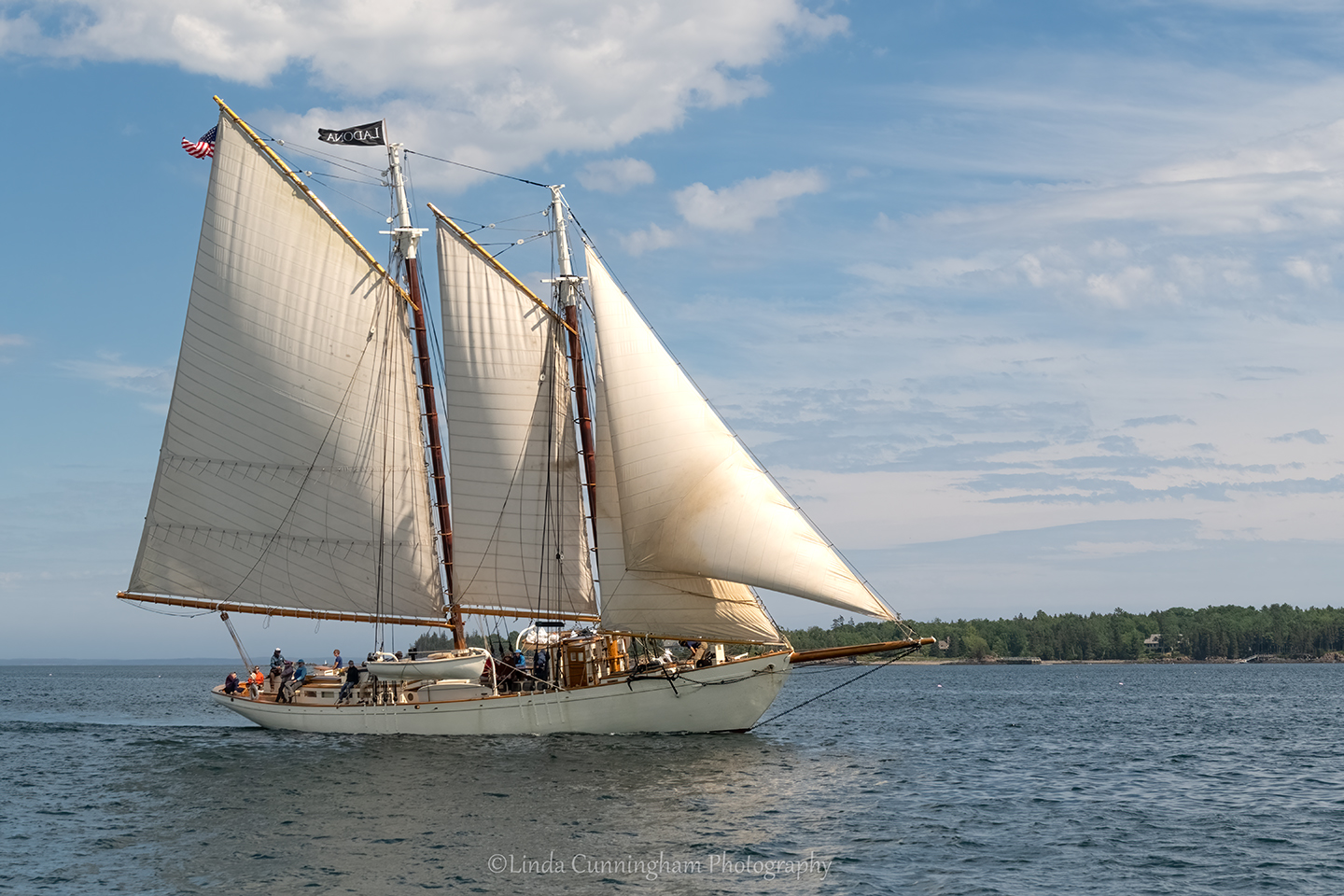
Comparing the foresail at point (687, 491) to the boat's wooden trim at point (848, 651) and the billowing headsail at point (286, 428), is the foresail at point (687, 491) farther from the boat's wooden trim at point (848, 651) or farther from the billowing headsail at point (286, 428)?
the billowing headsail at point (286, 428)

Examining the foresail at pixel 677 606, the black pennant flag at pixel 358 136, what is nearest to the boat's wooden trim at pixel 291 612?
the foresail at pixel 677 606

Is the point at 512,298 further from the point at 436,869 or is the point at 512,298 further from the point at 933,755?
the point at 436,869

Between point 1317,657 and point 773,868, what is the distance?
200957 mm

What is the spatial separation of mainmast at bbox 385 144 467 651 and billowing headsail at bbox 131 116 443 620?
0.58m

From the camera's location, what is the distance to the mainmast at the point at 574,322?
156 feet

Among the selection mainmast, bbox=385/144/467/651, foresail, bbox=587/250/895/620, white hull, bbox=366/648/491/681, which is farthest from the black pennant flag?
white hull, bbox=366/648/491/681

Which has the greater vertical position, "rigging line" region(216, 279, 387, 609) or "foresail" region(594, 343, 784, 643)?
"rigging line" region(216, 279, 387, 609)

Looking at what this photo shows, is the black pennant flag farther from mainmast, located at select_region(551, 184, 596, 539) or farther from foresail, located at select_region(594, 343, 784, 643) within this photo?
foresail, located at select_region(594, 343, 784, 643)

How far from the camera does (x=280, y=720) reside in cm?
4928

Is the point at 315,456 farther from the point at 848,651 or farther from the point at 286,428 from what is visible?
the point at 848,651

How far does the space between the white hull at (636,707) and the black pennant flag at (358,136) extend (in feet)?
76.0

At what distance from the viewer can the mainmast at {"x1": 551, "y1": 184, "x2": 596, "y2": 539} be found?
47594 millimetres

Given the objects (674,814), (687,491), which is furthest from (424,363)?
(674,814)

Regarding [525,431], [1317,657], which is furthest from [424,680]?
[1317,657]
